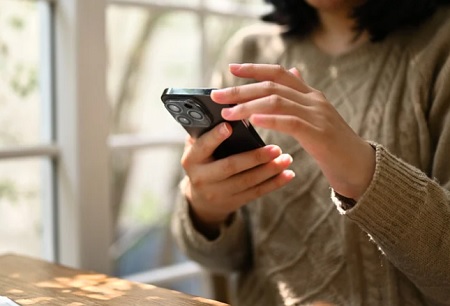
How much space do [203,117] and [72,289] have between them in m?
0.25

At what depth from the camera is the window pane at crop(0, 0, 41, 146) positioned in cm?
123

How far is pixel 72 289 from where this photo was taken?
87cm

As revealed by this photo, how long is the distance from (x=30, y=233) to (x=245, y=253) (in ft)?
Result: 1.27

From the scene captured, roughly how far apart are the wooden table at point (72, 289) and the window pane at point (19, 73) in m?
0.33

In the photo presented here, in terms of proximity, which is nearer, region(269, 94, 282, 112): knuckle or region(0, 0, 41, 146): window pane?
region(269, 94, 282, 112): knuckle

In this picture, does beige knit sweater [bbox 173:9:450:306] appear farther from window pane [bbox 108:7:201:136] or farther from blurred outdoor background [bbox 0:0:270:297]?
window pane [bbox 108:7:201:136]

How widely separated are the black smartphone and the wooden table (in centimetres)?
20

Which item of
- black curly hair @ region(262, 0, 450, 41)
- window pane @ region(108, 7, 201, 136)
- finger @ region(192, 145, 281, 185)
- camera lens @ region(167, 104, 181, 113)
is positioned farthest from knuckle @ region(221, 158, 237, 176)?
window pane @ region(108, 7, 201, 136)

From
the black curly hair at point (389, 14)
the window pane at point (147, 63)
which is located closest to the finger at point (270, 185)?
the black curly hair at point (389, 14)

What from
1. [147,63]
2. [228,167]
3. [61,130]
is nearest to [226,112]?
[228,167]

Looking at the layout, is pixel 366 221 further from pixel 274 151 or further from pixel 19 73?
pixel 19 73

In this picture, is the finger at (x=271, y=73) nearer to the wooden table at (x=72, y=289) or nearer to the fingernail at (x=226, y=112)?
the fingernail at (x=226, y=112)

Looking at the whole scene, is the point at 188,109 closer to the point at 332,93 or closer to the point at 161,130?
the point at 332,93

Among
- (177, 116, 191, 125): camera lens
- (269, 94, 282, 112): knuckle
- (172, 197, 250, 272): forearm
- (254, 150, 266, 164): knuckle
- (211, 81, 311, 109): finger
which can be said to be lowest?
(172, 197, 250, 272): forearm
